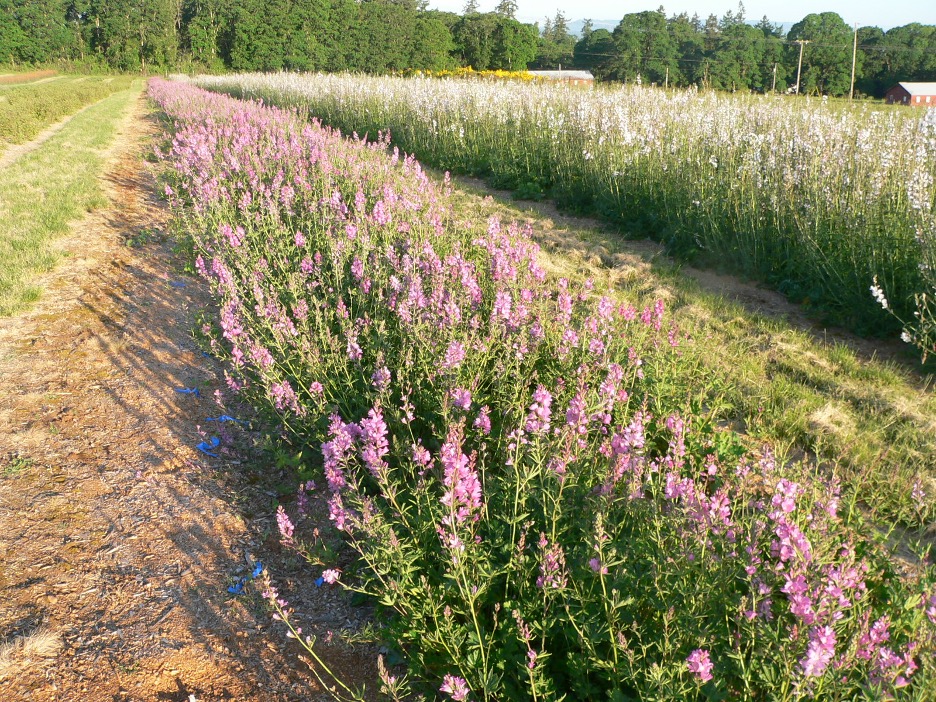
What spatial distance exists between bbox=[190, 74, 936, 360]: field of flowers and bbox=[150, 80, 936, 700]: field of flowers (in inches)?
101

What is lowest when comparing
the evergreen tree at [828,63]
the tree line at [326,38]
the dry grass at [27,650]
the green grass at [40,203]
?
the dry grass at [27,650]

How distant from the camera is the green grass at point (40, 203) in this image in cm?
630


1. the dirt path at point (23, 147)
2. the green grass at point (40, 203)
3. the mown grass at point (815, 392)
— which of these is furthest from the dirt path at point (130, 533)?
the dirt path at point (23, 147)

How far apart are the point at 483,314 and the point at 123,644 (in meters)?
2.63

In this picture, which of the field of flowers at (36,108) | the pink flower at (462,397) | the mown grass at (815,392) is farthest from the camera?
the field of flowers at (36,108)

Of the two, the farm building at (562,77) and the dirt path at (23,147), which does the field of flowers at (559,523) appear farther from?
the farm building at (562,77)

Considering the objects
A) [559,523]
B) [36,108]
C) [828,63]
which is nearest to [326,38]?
[36,108]

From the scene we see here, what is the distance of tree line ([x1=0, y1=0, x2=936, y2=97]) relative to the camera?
5384 centimetres

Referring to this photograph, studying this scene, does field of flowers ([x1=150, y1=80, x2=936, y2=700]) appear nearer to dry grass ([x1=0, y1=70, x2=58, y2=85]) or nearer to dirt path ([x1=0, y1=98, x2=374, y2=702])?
dirt path ([x1=0, y1=98, x2=374, y2=702])

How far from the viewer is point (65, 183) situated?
1041 cm

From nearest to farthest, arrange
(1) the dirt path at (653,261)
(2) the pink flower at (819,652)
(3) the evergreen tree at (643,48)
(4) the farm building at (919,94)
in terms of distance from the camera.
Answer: (2) the pink flower at (819,652) < (1) the dirt path at (653,261) < (4) the farm building at (919,94) < (3) the evergreen tree at (643,48)

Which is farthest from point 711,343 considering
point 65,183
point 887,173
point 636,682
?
point 65,183

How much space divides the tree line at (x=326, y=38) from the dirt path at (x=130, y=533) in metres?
49.6

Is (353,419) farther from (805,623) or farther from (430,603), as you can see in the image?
(805,623)
